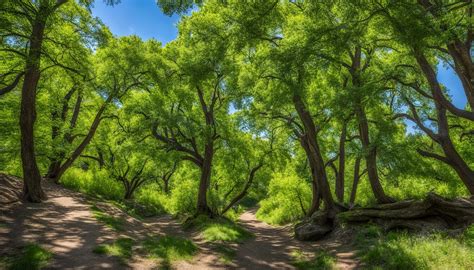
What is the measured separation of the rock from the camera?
1487 cm

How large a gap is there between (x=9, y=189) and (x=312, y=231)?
547 inches

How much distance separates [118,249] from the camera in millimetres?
8656

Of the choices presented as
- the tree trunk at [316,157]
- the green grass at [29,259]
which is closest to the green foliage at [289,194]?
the tree trunk at [316,157]

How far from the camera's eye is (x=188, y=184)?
29641 millimetres

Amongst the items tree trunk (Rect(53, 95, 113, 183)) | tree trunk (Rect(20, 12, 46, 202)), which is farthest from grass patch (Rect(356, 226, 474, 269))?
tree trunk (Rect(53, 95, 113, 183))

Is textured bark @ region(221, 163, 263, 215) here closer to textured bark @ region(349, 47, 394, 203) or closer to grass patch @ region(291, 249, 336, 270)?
textured bark @ region(349, 47, 394, 203)

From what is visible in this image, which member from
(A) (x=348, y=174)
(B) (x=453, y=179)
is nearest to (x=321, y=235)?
(B) (x=453, y=179)

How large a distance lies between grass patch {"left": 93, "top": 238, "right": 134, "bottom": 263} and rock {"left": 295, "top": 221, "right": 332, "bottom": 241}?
29.1 ft

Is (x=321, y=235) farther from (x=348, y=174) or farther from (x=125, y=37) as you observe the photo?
(x=348, y=174)

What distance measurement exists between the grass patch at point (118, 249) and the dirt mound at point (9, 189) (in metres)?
5.81

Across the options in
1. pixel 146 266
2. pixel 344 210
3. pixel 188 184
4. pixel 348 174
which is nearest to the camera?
pixel 146 266

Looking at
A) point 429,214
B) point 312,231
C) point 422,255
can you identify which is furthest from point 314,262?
point 429,214

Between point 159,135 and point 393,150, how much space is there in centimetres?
1339

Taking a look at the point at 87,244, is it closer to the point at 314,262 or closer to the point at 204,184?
the point at 314,262
